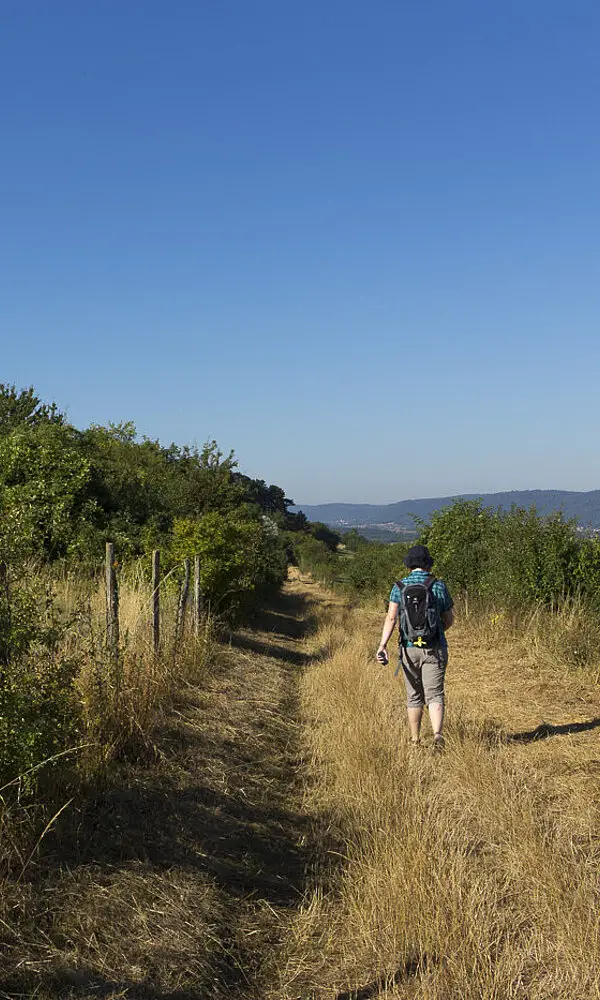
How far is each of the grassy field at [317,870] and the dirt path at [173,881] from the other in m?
0.01

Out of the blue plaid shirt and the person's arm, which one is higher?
the blue plaid shirt

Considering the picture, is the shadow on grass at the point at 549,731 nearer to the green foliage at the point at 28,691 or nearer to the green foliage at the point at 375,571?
the green foliage at the point at 28,691

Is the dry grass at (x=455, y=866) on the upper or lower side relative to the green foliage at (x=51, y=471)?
lower

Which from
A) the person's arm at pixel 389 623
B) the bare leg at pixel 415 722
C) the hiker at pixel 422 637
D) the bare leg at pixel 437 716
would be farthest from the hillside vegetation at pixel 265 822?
the person's arm at pixel 389 623

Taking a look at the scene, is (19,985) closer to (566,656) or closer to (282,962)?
(282,962)

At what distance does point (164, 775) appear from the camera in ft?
21.5

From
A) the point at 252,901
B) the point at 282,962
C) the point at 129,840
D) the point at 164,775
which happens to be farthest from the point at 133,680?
the point at 282,962

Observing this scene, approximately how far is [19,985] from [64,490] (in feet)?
55.4

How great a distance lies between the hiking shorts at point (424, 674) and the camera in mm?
8031

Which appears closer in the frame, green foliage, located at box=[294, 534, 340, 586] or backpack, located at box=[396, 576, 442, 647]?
backpack, located at box=[396, 576, 442, 647]

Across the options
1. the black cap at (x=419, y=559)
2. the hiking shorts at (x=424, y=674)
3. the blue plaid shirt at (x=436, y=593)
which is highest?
the black cap at (x=419, y=559)

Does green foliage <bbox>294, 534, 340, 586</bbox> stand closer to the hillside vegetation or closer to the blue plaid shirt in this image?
the hillside vegetation

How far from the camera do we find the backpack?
7996 mm

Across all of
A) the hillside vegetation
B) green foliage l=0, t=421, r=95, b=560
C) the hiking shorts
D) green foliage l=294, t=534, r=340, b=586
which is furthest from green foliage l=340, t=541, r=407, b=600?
the hiking shorts
